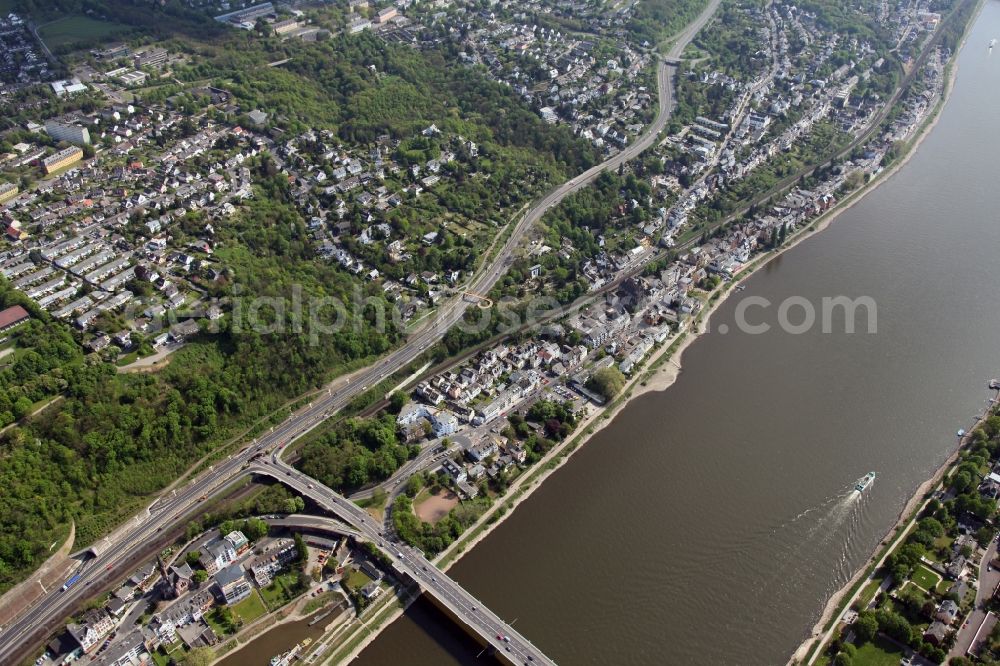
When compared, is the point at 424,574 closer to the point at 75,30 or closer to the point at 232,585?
the point at 232,585

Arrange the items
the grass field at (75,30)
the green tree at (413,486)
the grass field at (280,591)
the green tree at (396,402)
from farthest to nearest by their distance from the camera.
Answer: the grass field at (75,30) < the green tree at (396,402) < the green tree at (413,486) < the grass field at (280,591)

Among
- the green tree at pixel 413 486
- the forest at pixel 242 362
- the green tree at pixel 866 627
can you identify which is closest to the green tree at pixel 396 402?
the forest at pixel 242 362

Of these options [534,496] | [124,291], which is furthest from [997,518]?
[124,291]

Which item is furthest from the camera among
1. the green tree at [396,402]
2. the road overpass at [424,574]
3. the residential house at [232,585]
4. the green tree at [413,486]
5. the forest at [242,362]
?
the green tree at [396,402]

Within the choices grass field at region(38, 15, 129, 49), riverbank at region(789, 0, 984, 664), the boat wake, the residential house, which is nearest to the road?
riverbank at region(789, 0, 984, 664)

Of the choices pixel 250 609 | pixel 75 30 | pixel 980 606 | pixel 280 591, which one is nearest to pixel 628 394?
pixel 980 606

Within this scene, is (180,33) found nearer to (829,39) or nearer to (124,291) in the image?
(124,291)

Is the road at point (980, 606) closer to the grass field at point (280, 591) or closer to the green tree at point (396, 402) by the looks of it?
the grass field at point (280, 591)
